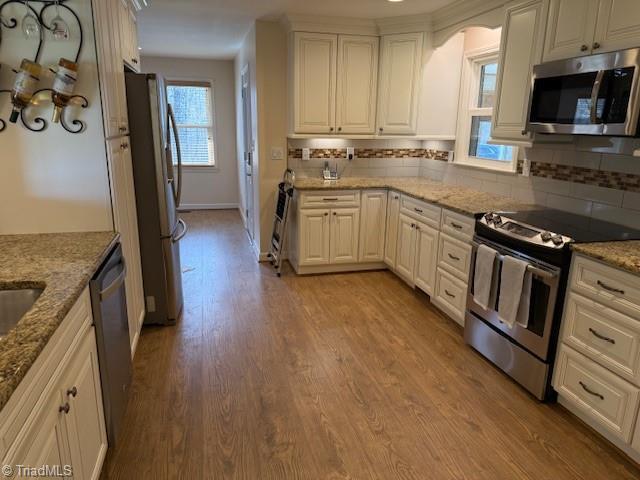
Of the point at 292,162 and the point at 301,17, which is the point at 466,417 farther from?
the point at 301,17

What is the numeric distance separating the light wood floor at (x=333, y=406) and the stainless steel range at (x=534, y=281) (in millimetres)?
150

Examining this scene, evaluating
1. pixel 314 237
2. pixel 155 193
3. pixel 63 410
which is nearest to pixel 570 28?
pixel 314 237

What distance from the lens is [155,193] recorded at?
9.74ft

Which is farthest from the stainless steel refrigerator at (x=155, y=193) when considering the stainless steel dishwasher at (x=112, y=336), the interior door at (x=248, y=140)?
the interior door at (x=248, y=140)

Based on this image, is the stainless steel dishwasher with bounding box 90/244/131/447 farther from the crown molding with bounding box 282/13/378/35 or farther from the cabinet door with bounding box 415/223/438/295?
the crown molding with bounding box 282/13/378/35

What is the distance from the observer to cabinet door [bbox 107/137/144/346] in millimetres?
2256

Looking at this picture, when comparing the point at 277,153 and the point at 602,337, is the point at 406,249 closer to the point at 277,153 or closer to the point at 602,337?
the point at 277,153

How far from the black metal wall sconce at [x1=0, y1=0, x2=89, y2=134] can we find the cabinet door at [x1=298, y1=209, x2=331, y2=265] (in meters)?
2.40

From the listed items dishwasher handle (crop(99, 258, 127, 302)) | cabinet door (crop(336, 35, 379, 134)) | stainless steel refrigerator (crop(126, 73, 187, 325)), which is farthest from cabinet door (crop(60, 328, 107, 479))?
cabinet door (crop(336, 35, 379, 134))

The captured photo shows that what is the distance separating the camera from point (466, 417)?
2287 mm

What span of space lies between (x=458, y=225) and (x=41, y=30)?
8.70 feet

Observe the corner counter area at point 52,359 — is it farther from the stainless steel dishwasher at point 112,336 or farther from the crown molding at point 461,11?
the crown molding at point 461,11

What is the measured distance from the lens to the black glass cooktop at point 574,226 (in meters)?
2.29

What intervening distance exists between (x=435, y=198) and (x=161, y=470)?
260cm
